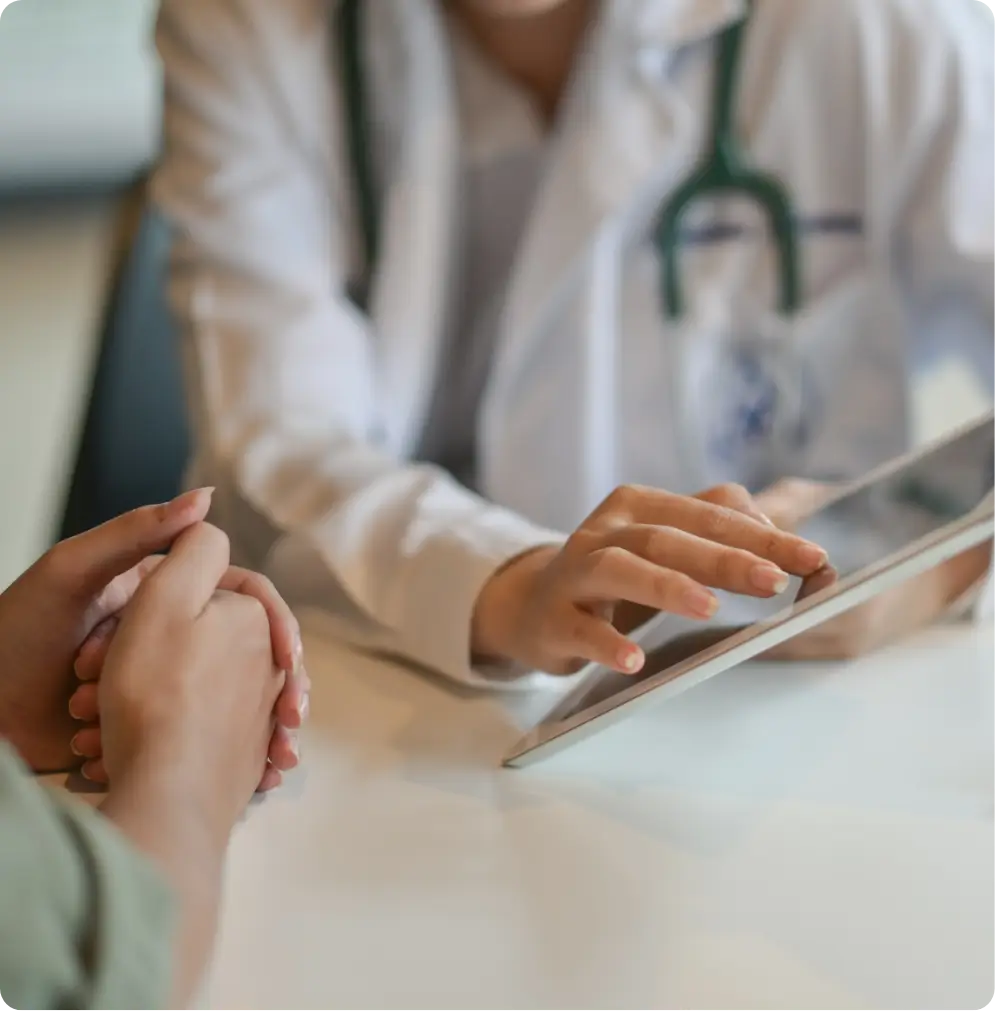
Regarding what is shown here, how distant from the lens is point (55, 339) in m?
1.98

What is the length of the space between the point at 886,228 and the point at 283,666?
502 millimetres

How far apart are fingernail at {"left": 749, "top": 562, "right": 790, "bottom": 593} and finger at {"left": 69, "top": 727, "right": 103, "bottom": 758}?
10.0 inches

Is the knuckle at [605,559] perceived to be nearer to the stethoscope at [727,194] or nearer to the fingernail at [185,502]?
the fingernail at [185,502]

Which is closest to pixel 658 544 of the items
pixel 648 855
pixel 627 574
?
pixel 627 574

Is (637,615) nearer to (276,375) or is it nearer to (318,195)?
(276,375)

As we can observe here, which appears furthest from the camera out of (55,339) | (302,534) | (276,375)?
(55,339)

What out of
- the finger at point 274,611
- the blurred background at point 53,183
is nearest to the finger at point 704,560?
the finger at point 274,611

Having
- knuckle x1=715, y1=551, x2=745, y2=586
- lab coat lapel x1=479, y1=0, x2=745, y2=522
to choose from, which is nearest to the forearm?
knuckle x1=715, y1=551, x2=745, y2=586

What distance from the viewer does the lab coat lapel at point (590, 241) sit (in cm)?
71

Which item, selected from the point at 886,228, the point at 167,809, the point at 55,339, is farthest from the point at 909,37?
the point at 55,339

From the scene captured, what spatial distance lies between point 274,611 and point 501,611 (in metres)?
0.11

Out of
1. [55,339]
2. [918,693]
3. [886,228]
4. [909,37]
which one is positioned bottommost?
[55,339]

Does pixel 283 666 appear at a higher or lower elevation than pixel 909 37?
lower

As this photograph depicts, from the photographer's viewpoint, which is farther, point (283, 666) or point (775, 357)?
point (775, 357)
